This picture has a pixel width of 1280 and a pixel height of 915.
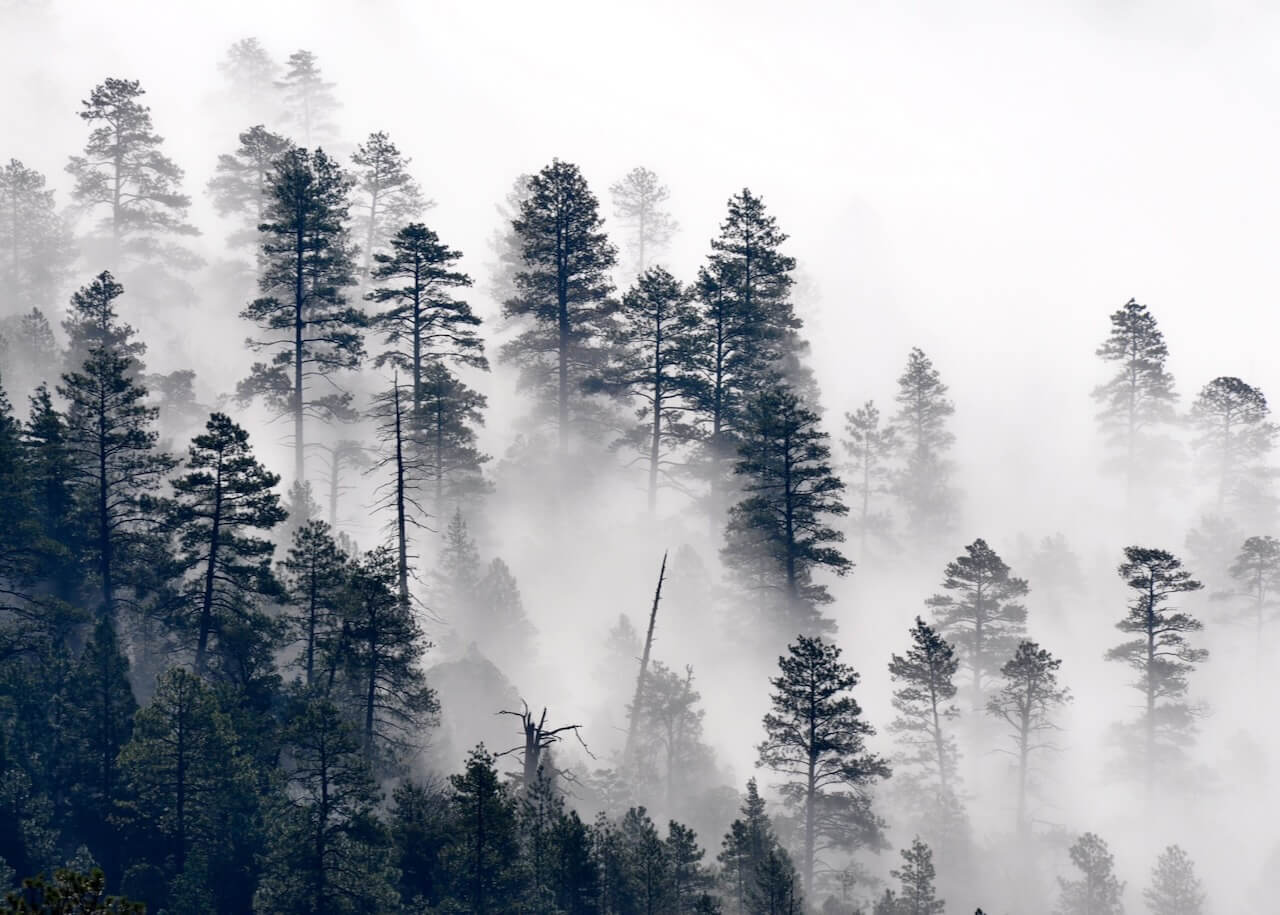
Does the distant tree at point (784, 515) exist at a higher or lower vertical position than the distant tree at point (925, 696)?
higher

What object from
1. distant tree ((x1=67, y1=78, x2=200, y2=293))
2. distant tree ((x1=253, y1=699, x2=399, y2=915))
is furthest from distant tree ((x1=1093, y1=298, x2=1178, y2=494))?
distant tree ((x1=67, y1=78, x2=200, y2=293))

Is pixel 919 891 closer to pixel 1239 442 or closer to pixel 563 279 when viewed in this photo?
pixel 563 279

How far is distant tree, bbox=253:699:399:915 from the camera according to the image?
25.6 m

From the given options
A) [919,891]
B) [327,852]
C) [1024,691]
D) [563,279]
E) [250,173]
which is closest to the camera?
[327,852]

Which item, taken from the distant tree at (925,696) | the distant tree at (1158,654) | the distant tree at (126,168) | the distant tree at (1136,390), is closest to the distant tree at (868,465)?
the distant tree at (1136,390)

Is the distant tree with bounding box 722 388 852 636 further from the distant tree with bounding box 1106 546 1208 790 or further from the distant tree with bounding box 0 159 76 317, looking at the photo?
the distant tree with bounding box 0 159 76 317

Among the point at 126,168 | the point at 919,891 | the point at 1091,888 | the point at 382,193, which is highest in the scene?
the point at 382,193

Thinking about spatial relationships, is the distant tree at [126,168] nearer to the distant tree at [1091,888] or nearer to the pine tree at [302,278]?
the pine tree at [302,278]

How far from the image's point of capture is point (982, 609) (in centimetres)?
4488

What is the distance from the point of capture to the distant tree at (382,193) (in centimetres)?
6316

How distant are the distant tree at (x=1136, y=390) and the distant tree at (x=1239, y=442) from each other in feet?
7.66

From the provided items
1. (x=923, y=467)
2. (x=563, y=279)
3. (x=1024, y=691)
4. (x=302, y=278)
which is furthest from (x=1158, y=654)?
(x=302, y=278)

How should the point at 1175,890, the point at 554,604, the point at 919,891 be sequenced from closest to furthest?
the point at 919,891
the point at 1175,890
the point at 554,604

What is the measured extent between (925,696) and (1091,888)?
8325 mm
